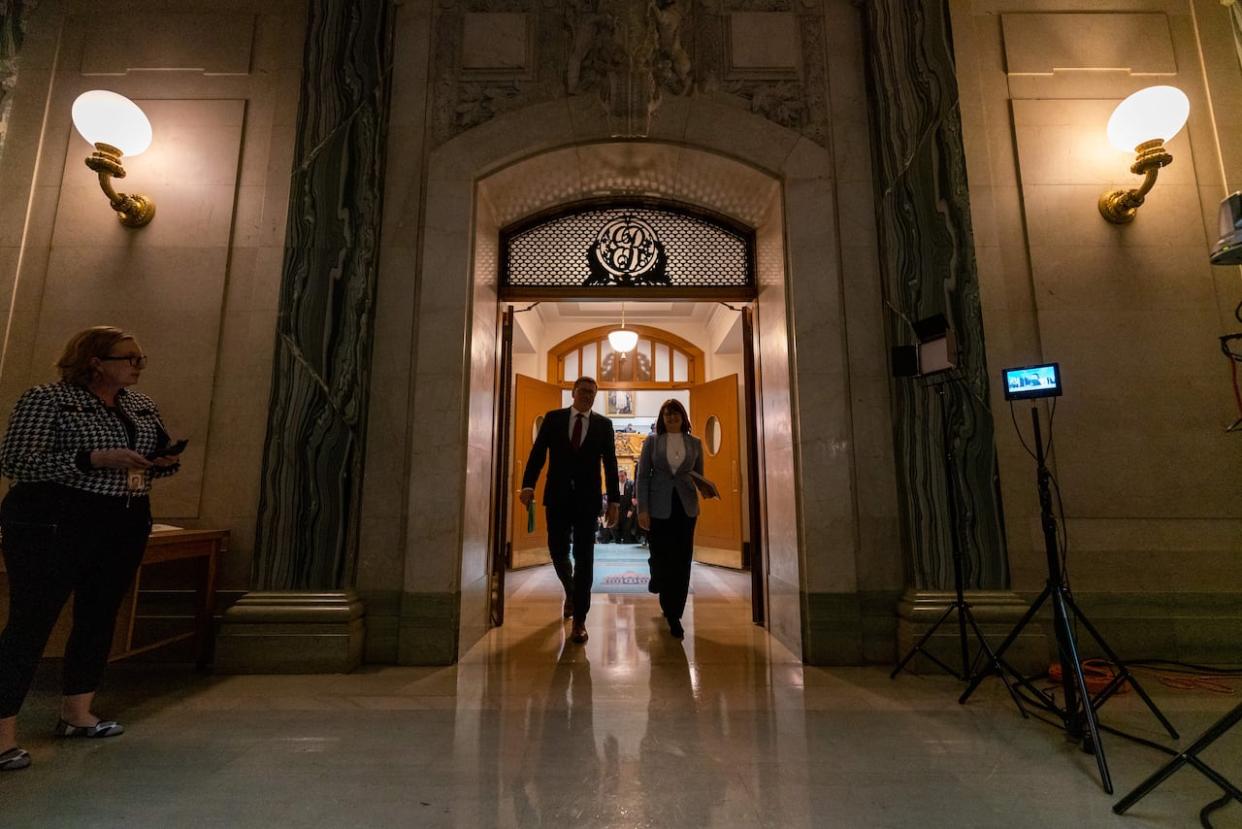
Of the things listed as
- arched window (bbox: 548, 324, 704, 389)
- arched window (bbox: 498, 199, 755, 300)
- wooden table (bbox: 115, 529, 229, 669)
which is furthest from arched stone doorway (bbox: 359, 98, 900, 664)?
arched window (bbox: 548, 324, 704, 389)

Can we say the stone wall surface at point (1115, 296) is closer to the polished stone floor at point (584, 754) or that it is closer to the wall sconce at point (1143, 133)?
the wall sconce at point (1143, 133)

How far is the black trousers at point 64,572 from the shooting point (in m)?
1.68

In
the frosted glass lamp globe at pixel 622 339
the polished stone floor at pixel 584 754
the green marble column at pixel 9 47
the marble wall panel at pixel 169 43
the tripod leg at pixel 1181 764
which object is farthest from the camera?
the frosted glass lamp globe at pixel 622 339

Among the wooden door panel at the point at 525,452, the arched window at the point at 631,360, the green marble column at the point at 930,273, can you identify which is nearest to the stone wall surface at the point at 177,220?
the wooden door panel at the point at 525,452

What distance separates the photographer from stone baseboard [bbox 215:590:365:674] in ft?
8.46

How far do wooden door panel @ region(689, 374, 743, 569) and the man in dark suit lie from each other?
9.46 feet

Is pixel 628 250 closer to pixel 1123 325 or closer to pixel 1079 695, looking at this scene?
pixel 1123 325

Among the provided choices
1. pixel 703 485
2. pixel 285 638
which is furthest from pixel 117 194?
pixel 703 485

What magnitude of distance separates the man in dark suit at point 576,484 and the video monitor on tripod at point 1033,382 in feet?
6.66

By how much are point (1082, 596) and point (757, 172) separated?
2894 mm

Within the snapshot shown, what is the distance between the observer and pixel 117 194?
3.00 meters

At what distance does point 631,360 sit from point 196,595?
5.83 metres

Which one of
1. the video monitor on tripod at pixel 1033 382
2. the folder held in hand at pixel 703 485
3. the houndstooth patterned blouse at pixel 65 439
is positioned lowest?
the folder held in hand at pixel 703 485

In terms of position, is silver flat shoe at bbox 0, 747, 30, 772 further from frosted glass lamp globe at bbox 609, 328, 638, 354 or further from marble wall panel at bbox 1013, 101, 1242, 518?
frosted glass lamp globe at bbox 609, 328, 638, 354
